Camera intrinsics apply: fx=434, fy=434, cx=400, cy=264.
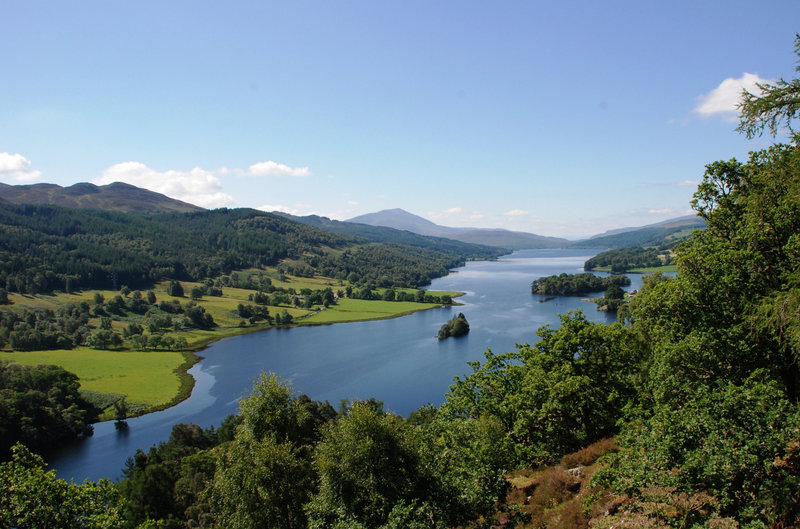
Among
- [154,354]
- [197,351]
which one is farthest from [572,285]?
[154,354]

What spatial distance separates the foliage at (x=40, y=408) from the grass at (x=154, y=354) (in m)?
4.06

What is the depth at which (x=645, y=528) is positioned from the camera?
866cm

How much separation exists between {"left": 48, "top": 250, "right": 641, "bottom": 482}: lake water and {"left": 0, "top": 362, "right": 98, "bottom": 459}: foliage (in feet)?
11.0

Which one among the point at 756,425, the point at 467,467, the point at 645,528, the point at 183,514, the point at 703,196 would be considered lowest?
the point at 183,514

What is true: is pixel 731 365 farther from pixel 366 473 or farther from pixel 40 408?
pixel 40 408

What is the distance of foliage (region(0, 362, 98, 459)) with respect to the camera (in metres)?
52.2

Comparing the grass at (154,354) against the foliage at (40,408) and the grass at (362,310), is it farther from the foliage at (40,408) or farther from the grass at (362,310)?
the foliage at (40,408)

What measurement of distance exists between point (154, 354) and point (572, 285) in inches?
4567

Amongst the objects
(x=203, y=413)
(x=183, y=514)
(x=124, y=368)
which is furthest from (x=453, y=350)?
(x=124, y=368)

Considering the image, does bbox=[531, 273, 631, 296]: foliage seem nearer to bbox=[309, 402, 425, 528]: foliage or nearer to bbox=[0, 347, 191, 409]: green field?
bbox=[0, 347, 191, 409]: green field

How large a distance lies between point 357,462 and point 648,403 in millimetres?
10769

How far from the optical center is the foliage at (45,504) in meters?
12.9

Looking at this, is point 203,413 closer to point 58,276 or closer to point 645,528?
point 645,528

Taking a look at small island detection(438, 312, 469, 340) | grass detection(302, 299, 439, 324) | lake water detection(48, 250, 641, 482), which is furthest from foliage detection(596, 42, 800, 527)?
grass detection(302, 299, 439, 324)
